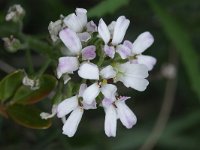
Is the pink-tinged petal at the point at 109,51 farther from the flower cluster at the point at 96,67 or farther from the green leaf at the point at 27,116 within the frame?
the green leaf at the point at 27,116

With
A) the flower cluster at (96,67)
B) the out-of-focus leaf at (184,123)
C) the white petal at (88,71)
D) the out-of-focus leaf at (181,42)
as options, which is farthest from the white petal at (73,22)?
the out-of-focus leaf at (184,123)

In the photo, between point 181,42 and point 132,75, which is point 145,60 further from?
point 181,42

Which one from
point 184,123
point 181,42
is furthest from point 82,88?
point 184,123

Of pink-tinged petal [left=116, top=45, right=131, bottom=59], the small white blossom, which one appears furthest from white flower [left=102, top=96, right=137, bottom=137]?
the small white blossom

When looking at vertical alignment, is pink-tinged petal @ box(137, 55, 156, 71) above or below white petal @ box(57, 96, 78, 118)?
above

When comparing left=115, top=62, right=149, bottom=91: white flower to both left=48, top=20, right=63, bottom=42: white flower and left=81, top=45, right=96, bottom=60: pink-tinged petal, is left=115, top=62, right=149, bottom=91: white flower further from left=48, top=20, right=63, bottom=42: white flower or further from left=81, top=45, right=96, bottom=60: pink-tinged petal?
left=48, top=20, right=63, bottom=42: white flower

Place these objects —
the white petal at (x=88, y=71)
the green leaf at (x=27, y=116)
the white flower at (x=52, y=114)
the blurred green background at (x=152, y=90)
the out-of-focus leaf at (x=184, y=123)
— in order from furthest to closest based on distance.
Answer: the out-of-focus leaf at (x=184, y=123) → the blurred green background at (x=152, y=90) → the green leaf at (x=27, y=116) → the white flower at (x=52, y=114) → the white petal at (x=88, y=71)

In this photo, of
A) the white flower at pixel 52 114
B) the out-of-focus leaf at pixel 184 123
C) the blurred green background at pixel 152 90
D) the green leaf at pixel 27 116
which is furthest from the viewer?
the out-of-focus leaf at pixel 184 123
